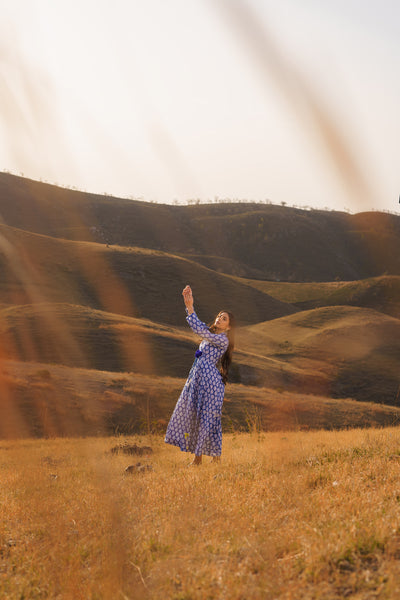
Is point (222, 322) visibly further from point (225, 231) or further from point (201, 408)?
point (225, 231)

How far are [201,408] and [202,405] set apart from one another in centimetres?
6

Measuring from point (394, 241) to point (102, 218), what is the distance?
86923mm

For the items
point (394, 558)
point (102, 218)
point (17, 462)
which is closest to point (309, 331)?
point (17, 462)

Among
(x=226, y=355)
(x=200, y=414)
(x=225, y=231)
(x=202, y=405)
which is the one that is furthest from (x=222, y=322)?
(x=225, y=231)

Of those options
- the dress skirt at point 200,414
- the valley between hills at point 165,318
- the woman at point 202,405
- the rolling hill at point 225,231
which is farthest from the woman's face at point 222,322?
the rolling hill at point 225,231

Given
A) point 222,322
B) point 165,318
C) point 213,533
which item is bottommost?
point 213,533

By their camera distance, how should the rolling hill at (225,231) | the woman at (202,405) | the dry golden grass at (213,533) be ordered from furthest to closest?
the rolling hill at (225,231)
the woman at (202,405)
the dry golden grass at (213,533)

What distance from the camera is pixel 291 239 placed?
15538 cm

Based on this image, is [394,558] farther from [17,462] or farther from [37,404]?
[37,404]

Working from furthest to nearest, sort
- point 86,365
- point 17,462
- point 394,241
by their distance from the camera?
point 394,241 < point 86,365 < point 17,462

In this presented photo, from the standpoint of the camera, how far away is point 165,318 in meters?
72.8

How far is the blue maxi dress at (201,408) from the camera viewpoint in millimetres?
8992

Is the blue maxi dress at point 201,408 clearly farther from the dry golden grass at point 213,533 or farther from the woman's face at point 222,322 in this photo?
the dry golden grass at point 213,533

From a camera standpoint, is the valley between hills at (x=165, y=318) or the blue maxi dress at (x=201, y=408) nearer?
the blue maxi dress at (x=201, y=408)
